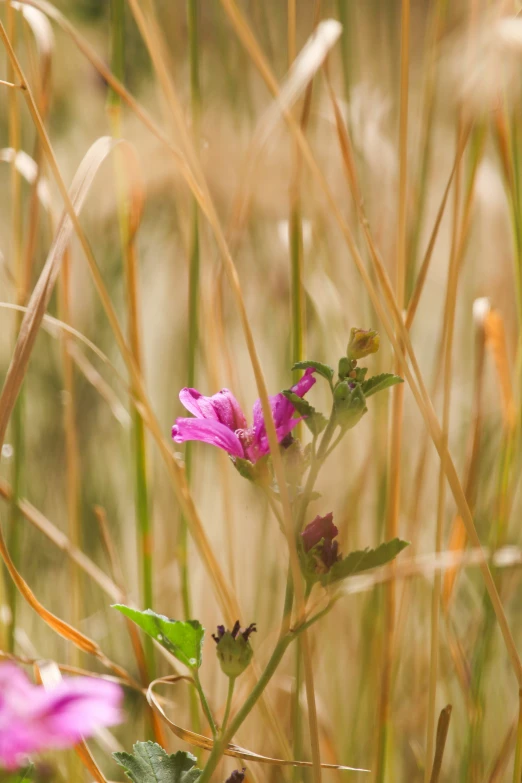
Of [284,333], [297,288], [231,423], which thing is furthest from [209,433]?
[284,333]

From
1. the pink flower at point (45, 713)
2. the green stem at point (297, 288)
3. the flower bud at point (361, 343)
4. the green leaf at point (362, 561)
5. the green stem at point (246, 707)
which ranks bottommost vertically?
the green stem at point (246, 707)

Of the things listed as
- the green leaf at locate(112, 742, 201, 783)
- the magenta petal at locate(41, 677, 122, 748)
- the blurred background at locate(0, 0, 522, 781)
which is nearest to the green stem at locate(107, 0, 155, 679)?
the blurred background at locate(0, 0, 522, 781)

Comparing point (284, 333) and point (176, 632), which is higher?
point (284, 333)

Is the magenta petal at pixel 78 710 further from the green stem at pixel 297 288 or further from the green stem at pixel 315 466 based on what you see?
the green stem at pixel 297 288

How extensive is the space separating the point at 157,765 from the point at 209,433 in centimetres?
9

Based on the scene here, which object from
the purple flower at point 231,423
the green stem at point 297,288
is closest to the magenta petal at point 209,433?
the purple flower at point 231,423

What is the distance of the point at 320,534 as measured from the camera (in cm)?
20

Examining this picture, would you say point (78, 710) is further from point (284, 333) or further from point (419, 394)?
point (284, 333)

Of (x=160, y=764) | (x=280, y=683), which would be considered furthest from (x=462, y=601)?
(x=160, y=764)

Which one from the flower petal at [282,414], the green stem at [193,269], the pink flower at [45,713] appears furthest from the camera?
the green stem at [193,269]

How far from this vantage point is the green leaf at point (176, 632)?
0.65 feet

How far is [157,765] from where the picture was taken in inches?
8.4

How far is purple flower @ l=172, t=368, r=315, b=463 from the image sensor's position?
8.0 inches

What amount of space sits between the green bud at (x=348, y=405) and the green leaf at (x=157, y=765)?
0.34ft
